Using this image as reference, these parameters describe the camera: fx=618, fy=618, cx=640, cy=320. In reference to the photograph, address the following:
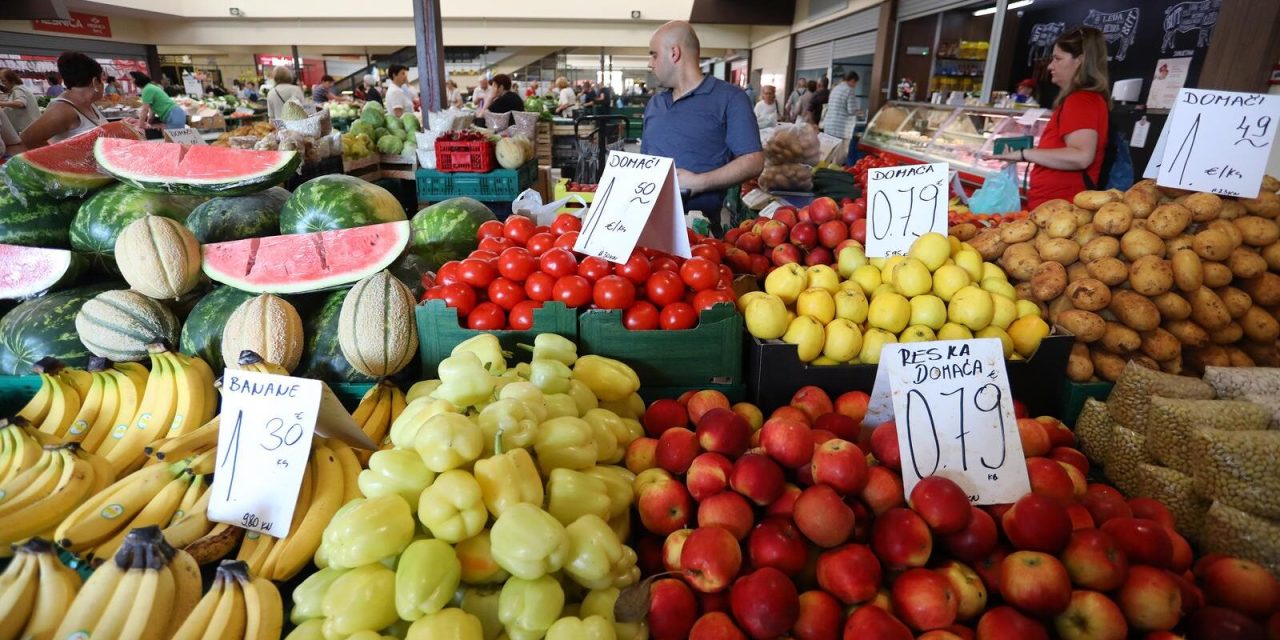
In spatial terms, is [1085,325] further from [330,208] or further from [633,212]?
[330,208]

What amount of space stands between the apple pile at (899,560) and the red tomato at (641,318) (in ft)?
1.53

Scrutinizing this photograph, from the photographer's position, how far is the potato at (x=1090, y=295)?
167 cm

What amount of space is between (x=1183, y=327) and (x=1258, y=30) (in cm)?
366

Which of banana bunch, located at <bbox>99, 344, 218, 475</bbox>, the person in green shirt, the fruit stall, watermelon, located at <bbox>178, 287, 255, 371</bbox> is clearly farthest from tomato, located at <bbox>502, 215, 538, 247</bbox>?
the person in green shirt

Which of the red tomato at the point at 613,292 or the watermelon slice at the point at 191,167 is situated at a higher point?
the watermelon slice at the point at 191,167

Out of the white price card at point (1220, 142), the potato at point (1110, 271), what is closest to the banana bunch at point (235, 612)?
the potato at point (1110, 271)

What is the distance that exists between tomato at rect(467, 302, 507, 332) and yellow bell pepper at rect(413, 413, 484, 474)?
25.2 inches

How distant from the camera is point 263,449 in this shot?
3.60 feet

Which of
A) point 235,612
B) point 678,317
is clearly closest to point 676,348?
point 678,317

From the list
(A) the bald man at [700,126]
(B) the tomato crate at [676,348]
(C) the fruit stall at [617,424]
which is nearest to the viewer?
(C) the fruit stall at [617,424]

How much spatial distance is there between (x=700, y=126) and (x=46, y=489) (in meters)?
2.86

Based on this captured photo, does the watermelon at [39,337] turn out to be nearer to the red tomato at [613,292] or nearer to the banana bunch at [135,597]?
the banana bunch at [135,597]

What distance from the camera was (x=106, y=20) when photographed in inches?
676

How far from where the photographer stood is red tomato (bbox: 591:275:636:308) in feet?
5.24
